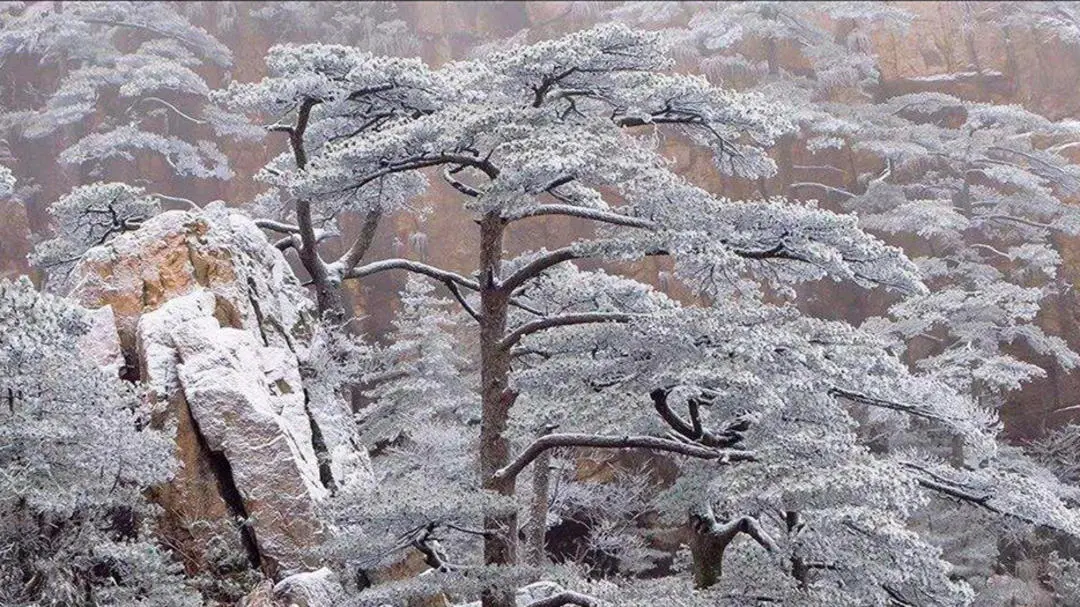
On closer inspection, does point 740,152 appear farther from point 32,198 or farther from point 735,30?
point 32,198

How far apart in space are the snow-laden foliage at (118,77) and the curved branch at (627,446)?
8.12 metres

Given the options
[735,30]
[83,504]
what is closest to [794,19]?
[735,30]

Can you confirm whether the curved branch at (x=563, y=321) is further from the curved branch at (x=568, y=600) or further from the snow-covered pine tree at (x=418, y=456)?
the curved branch at (x=568, y=600)

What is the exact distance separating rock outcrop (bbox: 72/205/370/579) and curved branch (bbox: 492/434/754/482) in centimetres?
A: 137

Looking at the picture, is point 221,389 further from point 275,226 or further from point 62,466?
point 275,226

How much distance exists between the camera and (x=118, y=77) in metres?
12.2

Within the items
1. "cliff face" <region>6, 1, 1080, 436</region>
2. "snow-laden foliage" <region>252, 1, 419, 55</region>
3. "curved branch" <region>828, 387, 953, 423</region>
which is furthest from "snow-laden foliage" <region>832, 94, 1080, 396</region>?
"snow-laden foliage" <region>252, 1, 419, 55</region>

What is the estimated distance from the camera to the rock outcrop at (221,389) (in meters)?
6.16

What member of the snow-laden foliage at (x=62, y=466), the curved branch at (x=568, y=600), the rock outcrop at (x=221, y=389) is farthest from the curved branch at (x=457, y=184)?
the curved branch at (x=568, y=600)

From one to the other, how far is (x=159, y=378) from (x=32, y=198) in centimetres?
700

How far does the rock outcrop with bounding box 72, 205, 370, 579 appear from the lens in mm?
6164

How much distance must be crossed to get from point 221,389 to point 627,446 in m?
2.76

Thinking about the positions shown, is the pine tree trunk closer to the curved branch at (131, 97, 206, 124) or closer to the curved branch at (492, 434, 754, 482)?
the curved branch at (492, 434, 754, 482)

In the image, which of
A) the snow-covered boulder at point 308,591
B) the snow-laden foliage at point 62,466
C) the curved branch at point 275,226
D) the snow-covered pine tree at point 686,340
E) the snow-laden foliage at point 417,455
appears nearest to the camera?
the snow-laden foliage at point 62,466
